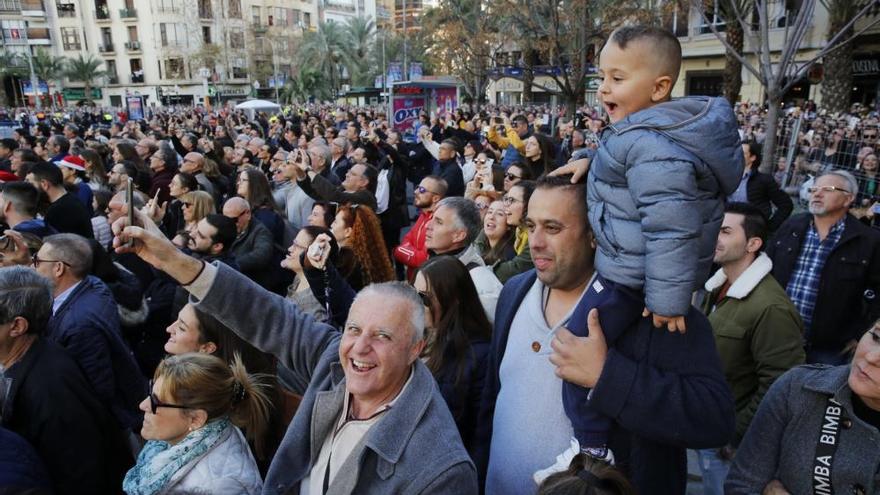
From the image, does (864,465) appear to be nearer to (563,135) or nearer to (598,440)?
(598,440)

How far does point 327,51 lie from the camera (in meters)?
60.3

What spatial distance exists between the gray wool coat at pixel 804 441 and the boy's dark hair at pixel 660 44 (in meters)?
1.18

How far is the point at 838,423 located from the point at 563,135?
1189 cm

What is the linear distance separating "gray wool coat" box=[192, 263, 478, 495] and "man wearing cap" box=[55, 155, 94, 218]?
5.06 metres

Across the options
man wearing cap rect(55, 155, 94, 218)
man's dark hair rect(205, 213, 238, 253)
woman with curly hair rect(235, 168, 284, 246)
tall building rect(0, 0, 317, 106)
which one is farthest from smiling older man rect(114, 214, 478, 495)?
tall building rect(0, 0, 317, 106)

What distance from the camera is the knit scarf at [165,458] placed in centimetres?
228

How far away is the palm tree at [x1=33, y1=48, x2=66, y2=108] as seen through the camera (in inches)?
2229

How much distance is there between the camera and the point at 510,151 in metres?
9.57

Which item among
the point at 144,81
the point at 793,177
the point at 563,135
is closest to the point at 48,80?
the point at 144,81

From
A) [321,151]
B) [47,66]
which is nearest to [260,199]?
[321,151]

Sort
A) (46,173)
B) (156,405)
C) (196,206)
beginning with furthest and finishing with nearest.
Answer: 1. (46,173)
2. (196,206)
3. (156,405)

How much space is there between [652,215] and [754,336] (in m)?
1.72

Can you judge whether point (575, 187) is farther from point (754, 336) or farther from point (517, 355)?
point (754, 336)

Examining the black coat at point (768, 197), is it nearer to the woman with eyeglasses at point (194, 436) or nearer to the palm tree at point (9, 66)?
the woman with eyeglasses at point (194, 436)
